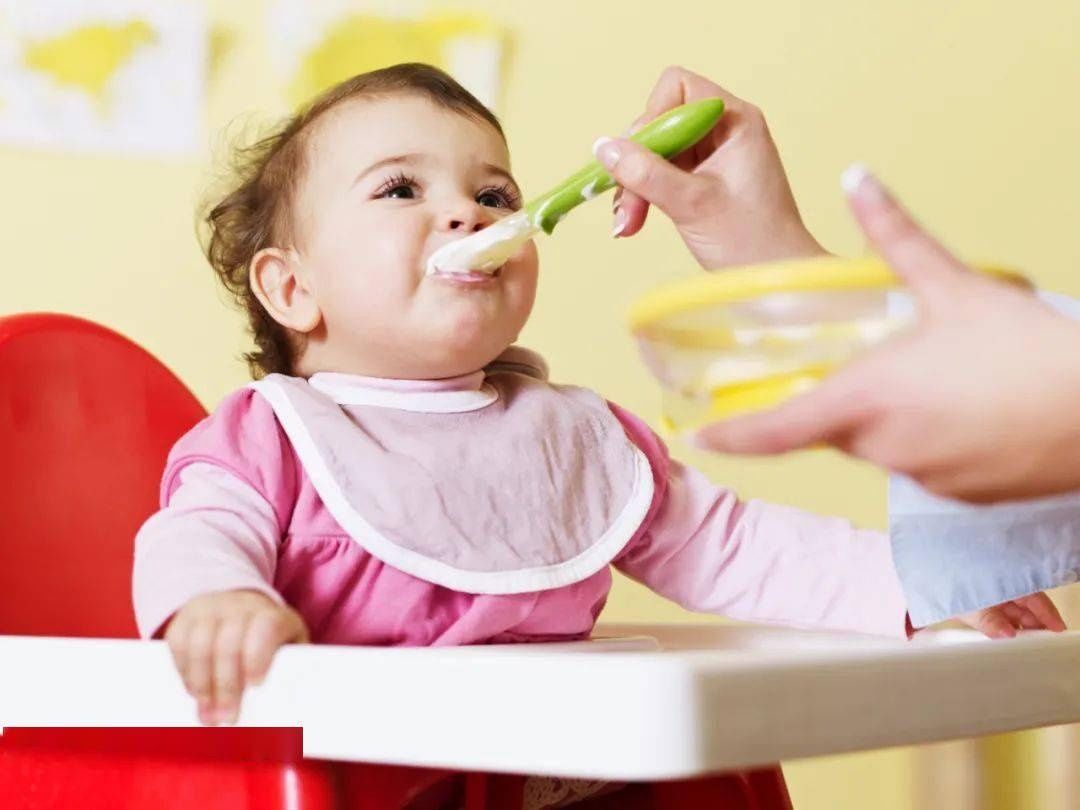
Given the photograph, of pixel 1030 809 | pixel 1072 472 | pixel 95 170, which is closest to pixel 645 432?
pixel 1072 472

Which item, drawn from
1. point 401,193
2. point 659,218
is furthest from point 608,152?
point 659,218

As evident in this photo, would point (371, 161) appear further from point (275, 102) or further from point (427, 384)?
point (275, 102)

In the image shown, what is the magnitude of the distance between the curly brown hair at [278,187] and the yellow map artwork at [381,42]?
492 millimetres

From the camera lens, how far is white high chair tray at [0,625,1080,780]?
463 mm

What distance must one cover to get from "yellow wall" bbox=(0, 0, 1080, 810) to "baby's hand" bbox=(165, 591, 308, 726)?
0.90 meters

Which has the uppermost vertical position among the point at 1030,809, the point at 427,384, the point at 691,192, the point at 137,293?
the point at 691,192

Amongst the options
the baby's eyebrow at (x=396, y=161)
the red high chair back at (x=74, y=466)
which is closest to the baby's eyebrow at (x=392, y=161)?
the baby's eyebrow at (x=396, y=161)

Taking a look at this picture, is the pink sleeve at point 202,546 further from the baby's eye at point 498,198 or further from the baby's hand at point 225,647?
the baby's eye at point 498,198

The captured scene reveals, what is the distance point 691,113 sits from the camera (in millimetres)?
776

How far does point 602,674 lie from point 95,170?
1117mm

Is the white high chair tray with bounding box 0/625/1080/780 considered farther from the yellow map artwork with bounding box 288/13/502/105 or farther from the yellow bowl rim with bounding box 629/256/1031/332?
the yellow map artwork with bounding box 288/13/502/105

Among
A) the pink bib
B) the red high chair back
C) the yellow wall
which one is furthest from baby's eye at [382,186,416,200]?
the yellow wall

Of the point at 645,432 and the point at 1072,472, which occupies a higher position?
the point at 1072,472

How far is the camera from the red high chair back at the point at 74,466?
2.70 ft
